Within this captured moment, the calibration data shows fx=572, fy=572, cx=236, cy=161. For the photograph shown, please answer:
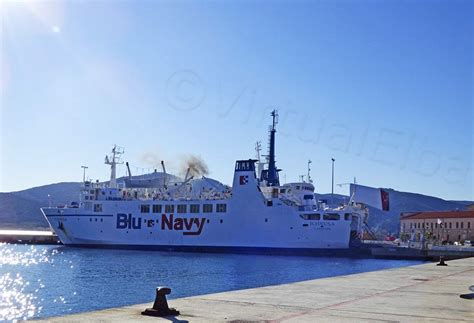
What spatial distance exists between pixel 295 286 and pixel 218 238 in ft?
136

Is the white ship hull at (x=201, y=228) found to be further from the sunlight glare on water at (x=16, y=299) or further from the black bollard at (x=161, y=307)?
the black bollard at (x=161, y=307)

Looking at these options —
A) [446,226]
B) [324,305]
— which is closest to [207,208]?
[446,226]

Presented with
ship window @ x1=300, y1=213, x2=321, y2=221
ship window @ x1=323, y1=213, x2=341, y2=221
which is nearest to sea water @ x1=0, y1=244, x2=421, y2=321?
ship window @ x1=323, y1=213, x2=341, y2=221

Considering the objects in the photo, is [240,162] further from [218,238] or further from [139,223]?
[139,223]

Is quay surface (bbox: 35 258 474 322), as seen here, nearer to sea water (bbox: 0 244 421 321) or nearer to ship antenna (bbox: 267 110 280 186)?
sea water (bbox: 0 244 421 321)

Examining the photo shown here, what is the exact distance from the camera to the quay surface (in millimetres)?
6957

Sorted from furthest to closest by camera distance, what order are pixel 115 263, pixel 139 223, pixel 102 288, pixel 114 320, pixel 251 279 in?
pixel 139 223 < pixel 115 263 < pixel 251 279 < pixel 102 288 < pixel 114 320

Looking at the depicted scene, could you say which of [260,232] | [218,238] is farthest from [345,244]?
[218,238]

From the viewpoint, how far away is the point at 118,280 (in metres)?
28.3

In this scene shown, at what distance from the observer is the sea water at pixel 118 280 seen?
20.7m

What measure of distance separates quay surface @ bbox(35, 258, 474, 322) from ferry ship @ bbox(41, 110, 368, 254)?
3691 centimetres

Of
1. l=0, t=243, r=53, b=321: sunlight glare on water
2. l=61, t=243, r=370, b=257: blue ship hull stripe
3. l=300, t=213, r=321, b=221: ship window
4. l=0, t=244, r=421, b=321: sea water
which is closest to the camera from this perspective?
l=0, t=243, r=53, b=321: sunlight glare on water

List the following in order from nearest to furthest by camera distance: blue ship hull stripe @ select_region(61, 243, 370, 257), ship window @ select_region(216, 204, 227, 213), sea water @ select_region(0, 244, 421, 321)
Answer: sea water @ select_region(0, 244, 421, 321), blue ship hull stripe @ select_region(61, 243, 370, 257), ship window @ select_region(216, 204, 227, 213)

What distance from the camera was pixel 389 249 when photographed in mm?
48938
